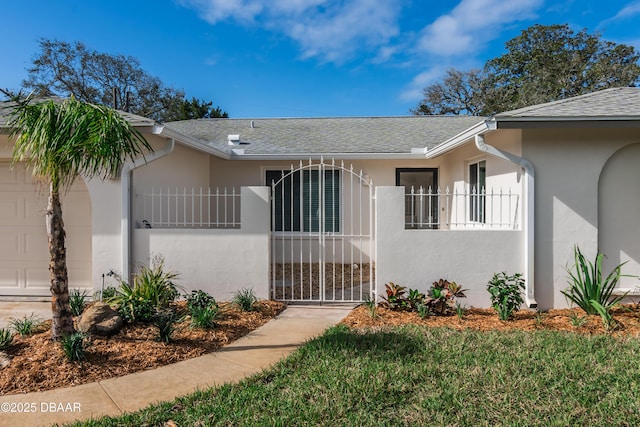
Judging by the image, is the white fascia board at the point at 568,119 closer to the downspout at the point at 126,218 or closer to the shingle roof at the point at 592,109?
the shingle roof at the point at 592,109

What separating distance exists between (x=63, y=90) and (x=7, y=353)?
106 ft

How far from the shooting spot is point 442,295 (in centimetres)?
596

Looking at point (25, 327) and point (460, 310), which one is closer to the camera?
point (25, 327)

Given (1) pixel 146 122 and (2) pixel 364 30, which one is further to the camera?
(2) pixel 364 30

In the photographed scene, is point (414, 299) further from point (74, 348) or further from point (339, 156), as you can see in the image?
point (339, 156)

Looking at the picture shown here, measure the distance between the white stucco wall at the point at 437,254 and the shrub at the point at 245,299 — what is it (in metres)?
2.10

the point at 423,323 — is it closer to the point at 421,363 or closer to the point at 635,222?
the point at 421,363

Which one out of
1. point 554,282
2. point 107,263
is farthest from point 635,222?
point 107,263

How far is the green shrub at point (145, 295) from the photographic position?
5.34 metres

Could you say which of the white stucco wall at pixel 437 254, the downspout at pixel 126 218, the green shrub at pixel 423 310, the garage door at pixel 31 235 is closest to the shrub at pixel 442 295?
the green shrub at pixel 423 310

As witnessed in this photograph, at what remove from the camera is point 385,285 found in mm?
6422

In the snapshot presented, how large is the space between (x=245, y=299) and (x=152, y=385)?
2460 millimetres

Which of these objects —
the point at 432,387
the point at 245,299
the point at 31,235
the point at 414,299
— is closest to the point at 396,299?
the point at 414,299

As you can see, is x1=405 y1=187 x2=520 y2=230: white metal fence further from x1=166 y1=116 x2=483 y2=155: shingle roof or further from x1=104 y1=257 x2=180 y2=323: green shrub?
x1=104 y1=257 x2=180 y2=323: green shrub
